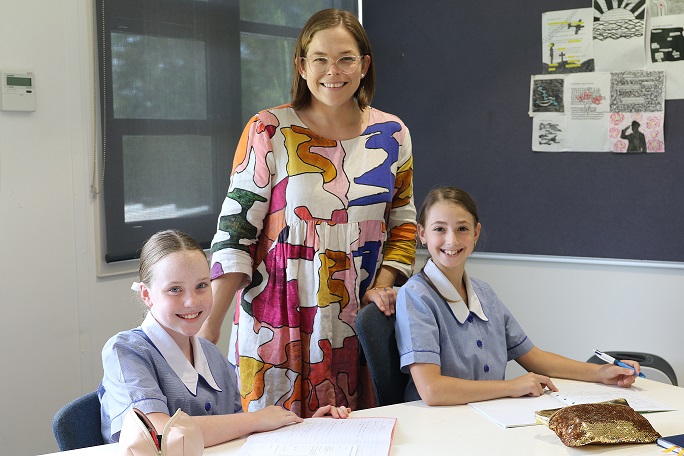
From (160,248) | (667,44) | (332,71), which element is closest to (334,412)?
(160,248)

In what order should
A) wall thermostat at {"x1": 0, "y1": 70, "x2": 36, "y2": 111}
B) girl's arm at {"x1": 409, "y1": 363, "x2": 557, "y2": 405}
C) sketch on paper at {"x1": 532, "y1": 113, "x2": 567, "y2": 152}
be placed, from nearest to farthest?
1. girl's arm at {"x1": 409, "y1": 363, "x2": 557, "y2": 405}
2. wall thermostat at {"x1": 0, "y1": 70, "x2": 36, "y2": 111}
3. sketch on paper at {"x1": 532, "y1": 113, "x2": 567, "y2": 152}

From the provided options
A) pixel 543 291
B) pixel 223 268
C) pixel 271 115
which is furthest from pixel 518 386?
pixel 543 291

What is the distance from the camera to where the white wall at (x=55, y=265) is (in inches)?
115

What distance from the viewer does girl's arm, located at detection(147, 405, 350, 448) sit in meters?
1.64

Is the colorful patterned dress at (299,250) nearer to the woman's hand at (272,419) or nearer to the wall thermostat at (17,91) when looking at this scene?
the woman's hand at (272,419)

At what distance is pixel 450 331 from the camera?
7.13 feet

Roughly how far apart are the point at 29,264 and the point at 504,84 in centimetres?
210

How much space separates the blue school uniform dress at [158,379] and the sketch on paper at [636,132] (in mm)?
2109

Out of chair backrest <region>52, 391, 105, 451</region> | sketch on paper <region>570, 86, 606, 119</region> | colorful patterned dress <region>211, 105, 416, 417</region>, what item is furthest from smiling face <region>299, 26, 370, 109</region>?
sketch on paper <region>570, 86, 606, 119</region>

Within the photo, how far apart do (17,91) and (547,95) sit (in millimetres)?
2112

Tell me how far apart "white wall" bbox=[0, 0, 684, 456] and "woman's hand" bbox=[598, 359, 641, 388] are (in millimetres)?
1336

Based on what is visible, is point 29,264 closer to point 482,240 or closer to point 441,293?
point 441,293

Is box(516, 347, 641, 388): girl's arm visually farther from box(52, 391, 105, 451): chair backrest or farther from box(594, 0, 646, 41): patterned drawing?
box(594, 0, 646, 41): patterned drawing

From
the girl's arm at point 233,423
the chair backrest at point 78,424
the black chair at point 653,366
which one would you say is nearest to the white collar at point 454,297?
the girl's arm at point 233,423
